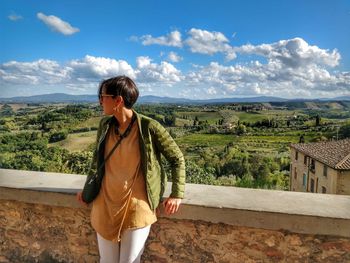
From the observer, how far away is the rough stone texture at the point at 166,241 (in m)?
1.85

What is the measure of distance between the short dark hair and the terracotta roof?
2259cm

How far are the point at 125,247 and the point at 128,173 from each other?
13.2 inches

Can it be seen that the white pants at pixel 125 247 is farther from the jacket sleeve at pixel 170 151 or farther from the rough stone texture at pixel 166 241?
the rough stone texture at pixel 166 241

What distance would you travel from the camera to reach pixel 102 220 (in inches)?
65.7

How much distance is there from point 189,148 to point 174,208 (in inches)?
650

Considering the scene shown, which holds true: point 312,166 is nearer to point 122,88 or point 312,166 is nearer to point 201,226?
point 201,226

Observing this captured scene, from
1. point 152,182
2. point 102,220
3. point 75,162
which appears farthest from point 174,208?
point 75,162

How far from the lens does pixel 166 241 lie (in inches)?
82.0

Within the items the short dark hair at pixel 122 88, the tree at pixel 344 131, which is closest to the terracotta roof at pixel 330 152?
the tree at pixel 344 131

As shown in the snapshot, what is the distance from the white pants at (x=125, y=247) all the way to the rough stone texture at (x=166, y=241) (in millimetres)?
413

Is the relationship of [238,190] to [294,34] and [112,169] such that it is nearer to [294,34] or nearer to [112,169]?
[112,169]

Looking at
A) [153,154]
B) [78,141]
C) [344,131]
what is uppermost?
[153,154]

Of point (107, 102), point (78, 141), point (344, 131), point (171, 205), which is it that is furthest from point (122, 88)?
point (344, 131)

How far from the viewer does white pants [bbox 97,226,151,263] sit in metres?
1.63
